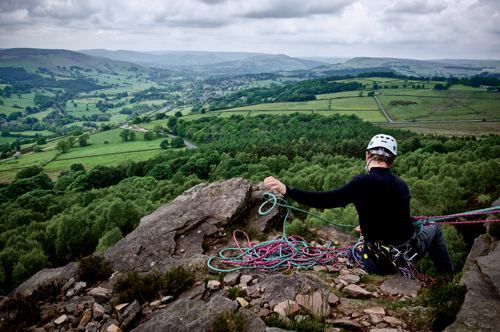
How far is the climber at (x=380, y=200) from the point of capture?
18.9 ft

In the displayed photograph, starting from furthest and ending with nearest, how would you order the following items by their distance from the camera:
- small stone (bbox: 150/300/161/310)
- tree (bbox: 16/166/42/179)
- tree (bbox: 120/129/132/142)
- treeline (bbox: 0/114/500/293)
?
1. tree (bbox: 120/129/132/142)
2. tree (bbox: 16/166/42/179)
3. treeline (bbox: 0/114/500/293)
4. small stone (bbox: 150/300/161/310)

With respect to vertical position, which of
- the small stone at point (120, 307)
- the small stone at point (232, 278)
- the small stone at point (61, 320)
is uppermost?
the small stone at point (232, 278)

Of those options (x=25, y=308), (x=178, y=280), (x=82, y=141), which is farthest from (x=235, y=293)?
(x=82, y=141)

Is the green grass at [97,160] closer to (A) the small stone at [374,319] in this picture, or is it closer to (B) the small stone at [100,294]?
(B) the small stone at [100,294]

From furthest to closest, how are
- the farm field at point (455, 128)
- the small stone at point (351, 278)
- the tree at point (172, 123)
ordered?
the tree at point (172, 123), the farm field at point (455, 128), the small stone at point (351, 278)

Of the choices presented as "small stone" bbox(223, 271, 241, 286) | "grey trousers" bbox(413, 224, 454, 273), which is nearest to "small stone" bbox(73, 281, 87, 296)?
"small stone" bbox(223, 271, 241, 286)

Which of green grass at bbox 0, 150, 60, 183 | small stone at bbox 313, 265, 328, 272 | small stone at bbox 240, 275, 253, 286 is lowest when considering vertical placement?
green grass at bbox 0, 150, 60, 183

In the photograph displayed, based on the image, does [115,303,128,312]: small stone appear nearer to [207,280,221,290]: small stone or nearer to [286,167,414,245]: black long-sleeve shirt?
[207,280,221,290]: small stone

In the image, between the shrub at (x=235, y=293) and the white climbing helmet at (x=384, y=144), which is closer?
the white climbing helmet at (x=384, y=144)

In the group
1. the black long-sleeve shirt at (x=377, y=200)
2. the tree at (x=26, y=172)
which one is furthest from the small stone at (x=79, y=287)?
the tree at (x=26, y=172)

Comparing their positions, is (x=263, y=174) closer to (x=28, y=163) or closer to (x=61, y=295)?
(x=61, y=295)

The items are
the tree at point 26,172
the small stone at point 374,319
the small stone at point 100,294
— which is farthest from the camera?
the tree at point 26,172

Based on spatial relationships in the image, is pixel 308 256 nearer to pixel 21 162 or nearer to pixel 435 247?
pixel 435 247

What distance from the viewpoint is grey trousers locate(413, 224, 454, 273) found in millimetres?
6607
